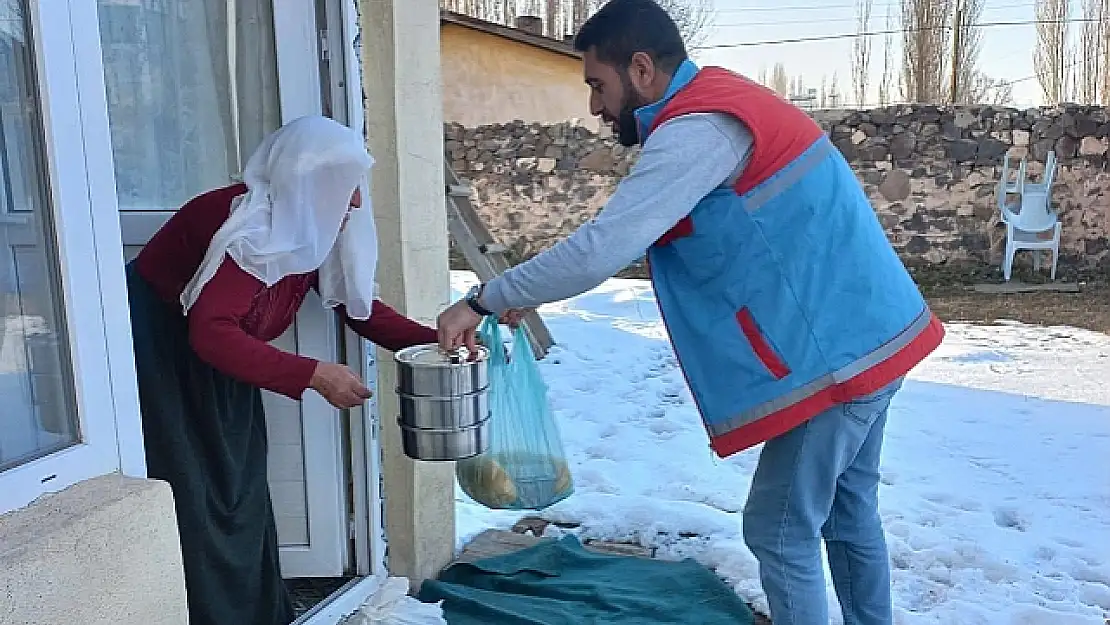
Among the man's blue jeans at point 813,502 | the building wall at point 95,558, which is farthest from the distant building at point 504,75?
the building wall at point 95,558

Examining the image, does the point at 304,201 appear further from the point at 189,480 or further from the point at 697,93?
the point at 697,93

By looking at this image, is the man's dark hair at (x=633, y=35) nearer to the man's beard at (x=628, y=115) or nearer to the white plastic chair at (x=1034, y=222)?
the man's beard at (x=628, y=115)

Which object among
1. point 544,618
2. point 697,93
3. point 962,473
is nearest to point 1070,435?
point 962,473

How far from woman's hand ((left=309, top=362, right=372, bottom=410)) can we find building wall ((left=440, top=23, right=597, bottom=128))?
407 inches

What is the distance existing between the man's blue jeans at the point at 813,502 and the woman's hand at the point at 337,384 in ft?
2.88

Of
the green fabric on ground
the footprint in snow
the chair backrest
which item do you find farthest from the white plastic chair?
the green fabric on ground

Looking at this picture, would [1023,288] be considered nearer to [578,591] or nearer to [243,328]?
[578,591]

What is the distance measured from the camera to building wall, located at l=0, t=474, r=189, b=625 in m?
1.20

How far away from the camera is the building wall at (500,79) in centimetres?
1193

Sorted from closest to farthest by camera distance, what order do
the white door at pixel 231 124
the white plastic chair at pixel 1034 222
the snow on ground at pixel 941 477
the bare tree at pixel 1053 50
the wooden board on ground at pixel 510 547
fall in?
1. the white door at pixel 231 124
2. the snow on ground at pixel 941 477
3. the wooden board on ground at pixel 510 547
4. the white plastic chair at pixel 1034 222
5. the bare tree at pixel 1053 50

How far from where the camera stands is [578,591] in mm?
2691

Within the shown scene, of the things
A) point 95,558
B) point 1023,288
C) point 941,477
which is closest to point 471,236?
point 941,477

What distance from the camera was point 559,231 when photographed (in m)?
10.1

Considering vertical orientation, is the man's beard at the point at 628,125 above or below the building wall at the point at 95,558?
above
